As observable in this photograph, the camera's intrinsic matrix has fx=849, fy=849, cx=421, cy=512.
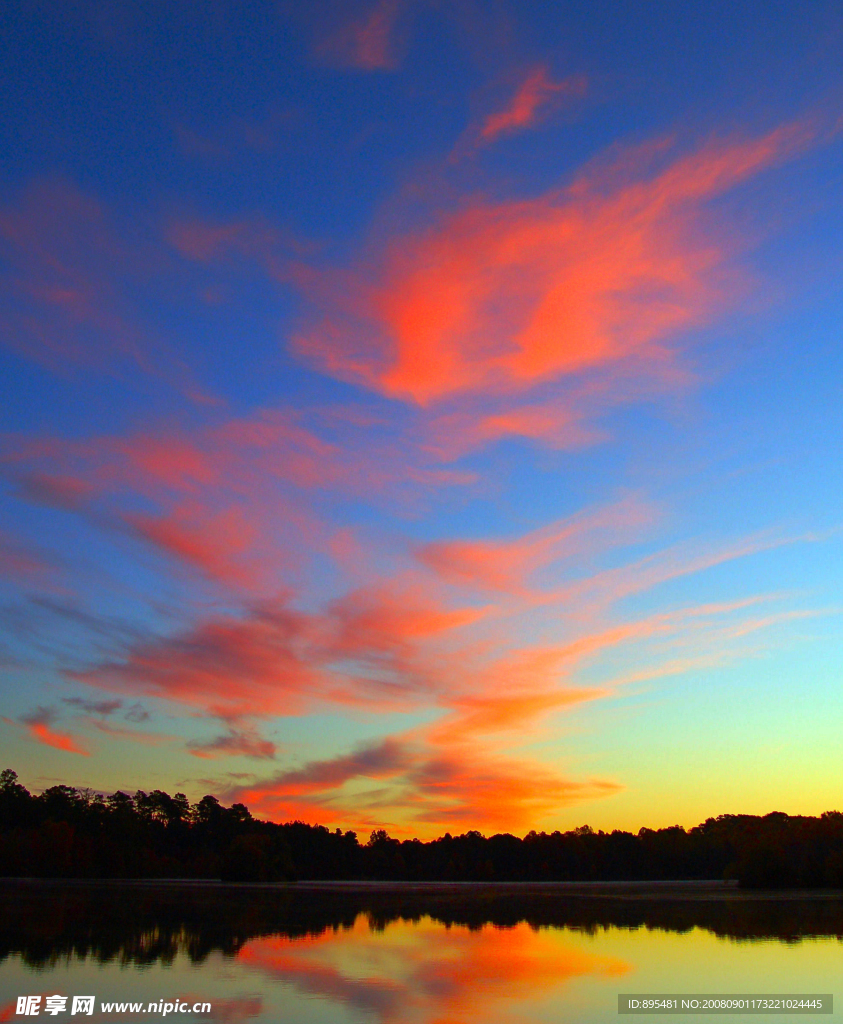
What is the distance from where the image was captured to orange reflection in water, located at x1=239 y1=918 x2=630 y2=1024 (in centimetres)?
2298

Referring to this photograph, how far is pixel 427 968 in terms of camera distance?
29438mm

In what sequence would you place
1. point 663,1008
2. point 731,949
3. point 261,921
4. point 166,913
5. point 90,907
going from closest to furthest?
point 663,1008 < point 731,949 < point 261,921 < point 166,913 < point 90,907

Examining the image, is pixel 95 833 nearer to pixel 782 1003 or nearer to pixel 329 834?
pixel 329 834

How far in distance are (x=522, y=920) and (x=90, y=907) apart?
1107 inches

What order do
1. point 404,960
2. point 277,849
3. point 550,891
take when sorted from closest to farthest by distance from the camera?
point 404,960 < point 550,891 < point 277,849

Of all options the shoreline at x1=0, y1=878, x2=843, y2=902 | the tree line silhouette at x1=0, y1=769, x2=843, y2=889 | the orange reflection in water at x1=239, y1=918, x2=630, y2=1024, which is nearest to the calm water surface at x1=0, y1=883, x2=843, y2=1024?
the orange reflection in water at x1=239, y1=918, x2=630, y2=1024

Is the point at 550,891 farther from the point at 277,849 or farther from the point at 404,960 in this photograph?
the point at 404,960

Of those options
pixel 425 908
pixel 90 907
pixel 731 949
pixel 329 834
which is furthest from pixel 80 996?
pixel 329 834

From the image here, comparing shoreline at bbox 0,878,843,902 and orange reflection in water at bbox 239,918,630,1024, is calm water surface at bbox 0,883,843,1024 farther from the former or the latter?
shoreline at bbox 0,878,843,902


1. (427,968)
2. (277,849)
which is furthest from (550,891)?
(427,968)

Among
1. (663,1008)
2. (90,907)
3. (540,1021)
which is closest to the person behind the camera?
(540,1021)

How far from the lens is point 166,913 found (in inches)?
1992

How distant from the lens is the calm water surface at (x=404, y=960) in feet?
74.6

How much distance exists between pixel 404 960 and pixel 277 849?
118 m
